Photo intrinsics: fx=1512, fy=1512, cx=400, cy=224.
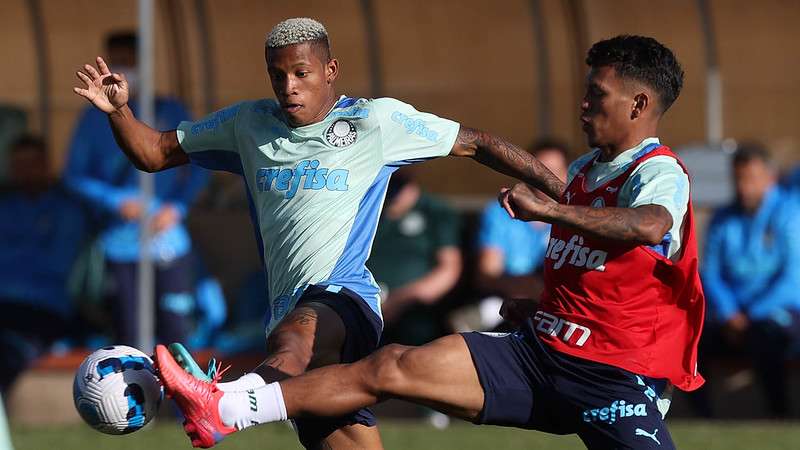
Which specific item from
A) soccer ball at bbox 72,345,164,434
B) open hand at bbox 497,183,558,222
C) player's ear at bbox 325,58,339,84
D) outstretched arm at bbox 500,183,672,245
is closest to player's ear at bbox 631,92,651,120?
outstretched arm at bbox 500,183,672,245

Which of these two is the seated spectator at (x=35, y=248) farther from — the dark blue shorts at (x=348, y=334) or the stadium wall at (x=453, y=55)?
the dark blue shorts at (x=348, y=334)

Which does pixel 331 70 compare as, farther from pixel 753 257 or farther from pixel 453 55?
pixel 453 55

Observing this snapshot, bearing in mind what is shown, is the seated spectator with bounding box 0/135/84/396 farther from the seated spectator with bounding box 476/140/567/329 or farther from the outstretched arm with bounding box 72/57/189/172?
the outstretched arm with bounding box 72/57/189/172

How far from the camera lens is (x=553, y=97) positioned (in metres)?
12.4

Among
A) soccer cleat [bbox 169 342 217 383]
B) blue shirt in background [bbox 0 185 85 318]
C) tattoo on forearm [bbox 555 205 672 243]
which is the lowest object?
blue shirt in background [bbox 0 185 85 318]

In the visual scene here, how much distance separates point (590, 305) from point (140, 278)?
17.4 ft

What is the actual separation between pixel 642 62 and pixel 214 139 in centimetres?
173

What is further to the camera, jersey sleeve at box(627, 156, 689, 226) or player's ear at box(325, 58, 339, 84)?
player's ear at box(325, 58, 339, 84)

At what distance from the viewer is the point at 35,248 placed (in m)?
10.8

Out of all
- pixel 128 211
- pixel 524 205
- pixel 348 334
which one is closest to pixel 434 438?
pixel 128 211

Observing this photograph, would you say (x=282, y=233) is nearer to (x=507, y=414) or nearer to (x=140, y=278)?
(x=507, y=414)

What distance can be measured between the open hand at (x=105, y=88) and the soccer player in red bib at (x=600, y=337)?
1.45 metres

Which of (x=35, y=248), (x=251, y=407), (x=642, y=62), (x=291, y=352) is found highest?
(x=642, y=62)

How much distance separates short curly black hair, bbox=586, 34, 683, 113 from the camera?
550 cm
